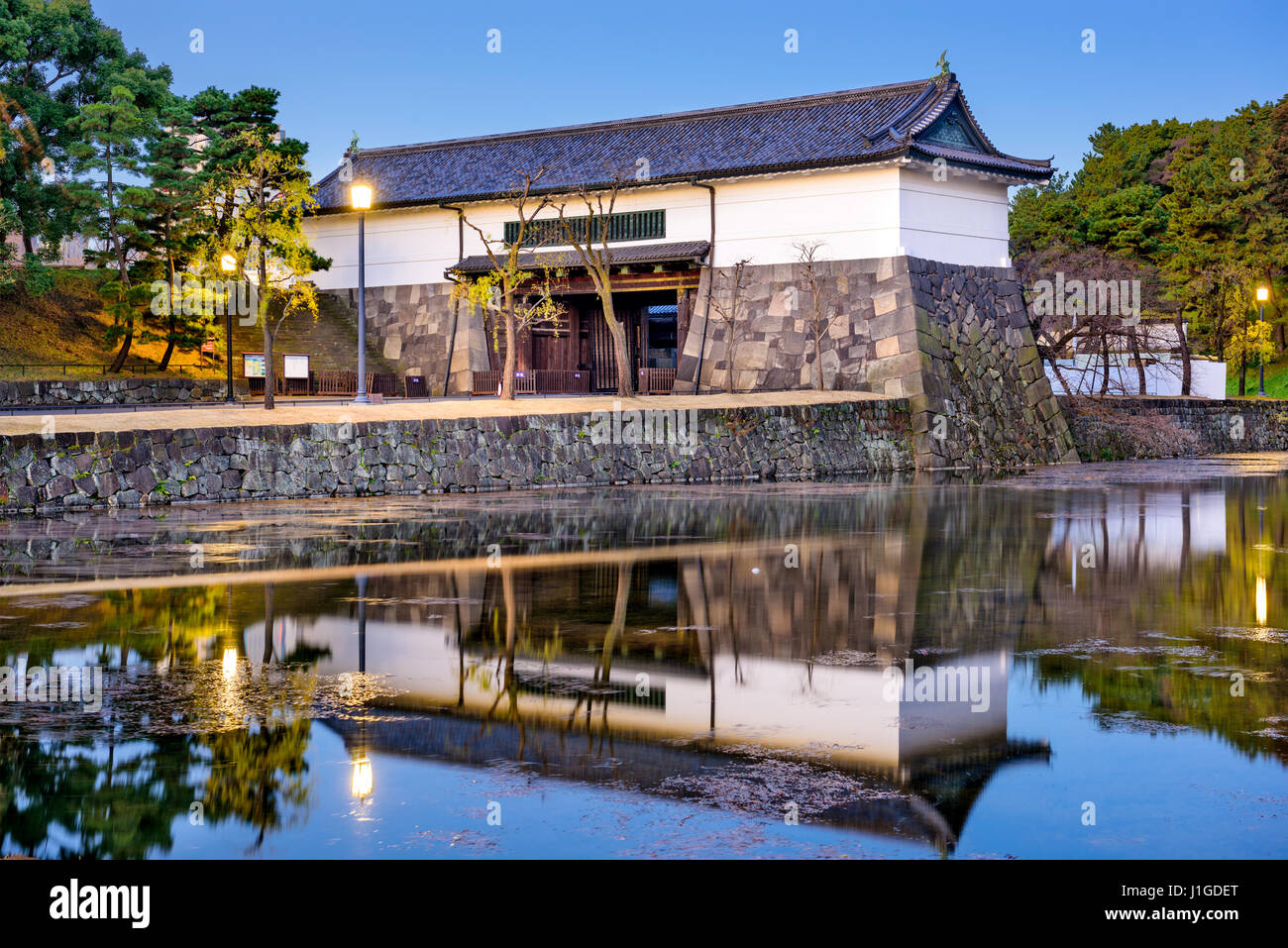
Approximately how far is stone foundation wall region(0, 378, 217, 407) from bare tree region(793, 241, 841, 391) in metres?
17.4

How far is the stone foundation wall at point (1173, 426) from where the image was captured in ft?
135

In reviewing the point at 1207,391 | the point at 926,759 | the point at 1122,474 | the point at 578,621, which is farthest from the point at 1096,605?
the point at 1207,391

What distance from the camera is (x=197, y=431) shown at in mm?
21609

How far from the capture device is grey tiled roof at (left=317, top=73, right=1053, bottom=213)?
36.3 meters

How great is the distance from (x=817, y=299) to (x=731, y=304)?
297 centimetres

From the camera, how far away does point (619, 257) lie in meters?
39.8

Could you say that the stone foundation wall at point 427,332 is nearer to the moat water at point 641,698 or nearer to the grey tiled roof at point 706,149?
the grey tiled roof at point 706,149

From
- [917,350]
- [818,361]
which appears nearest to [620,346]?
[818,361]

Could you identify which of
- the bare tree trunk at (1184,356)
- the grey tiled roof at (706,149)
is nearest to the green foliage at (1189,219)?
the bare tree trunk at (1184,356)

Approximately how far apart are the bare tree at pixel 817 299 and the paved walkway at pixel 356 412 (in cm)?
219

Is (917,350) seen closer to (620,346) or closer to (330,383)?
(620,346)
